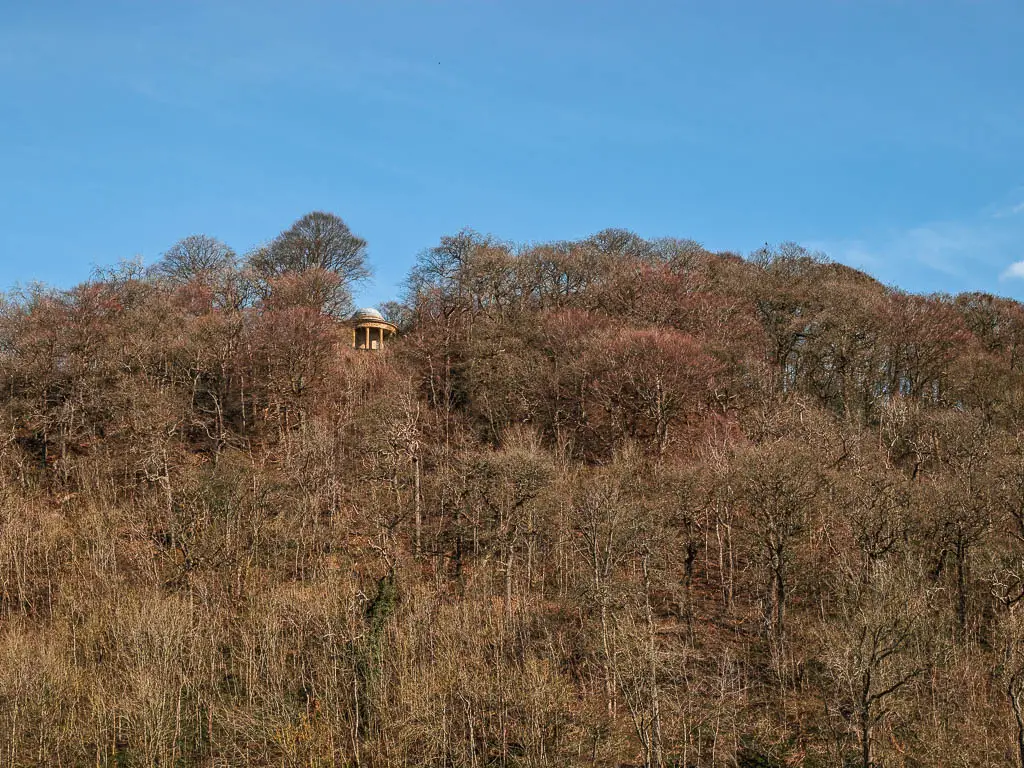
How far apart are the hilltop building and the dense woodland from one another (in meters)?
10.7

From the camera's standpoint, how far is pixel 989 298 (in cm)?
5897

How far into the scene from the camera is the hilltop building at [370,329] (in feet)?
187

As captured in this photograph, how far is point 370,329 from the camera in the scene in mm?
57688

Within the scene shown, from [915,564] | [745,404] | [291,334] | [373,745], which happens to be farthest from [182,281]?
[915,564]

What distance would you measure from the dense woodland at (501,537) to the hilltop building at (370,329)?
10.7m

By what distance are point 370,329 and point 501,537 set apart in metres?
33.3

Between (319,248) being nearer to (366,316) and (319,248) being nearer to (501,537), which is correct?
(366,316)

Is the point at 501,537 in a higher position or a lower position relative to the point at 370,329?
lower

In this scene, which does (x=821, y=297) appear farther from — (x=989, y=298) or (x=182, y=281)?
(x=182, y=281)

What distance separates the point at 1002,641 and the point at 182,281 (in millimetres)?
46908

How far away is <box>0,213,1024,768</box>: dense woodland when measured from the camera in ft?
66.3

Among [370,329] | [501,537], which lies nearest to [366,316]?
[370,329]

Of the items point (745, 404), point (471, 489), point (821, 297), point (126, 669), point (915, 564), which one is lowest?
point (126, 669)

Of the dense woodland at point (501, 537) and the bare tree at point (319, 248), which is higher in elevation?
the bare tree at point (319, 248)
